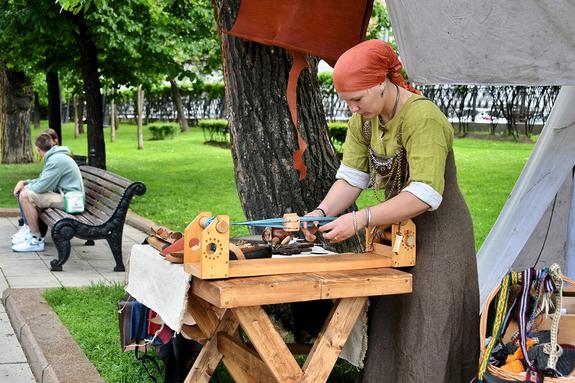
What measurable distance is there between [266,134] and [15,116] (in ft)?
47.4

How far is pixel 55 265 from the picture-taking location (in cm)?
754

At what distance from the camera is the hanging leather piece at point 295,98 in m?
4.30

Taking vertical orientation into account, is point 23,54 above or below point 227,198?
above

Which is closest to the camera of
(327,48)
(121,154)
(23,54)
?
(327,48)

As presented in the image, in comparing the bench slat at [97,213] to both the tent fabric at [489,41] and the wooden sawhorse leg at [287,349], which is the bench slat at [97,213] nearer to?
the wooden sawhorse leg at [287,349]

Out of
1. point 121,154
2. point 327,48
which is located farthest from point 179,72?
point 327,48

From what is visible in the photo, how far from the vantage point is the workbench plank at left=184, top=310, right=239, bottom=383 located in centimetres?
368

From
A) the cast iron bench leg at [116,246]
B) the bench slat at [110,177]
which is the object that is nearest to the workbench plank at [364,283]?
the bench slat at [110,177]

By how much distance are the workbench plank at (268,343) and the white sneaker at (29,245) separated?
6.14 meters

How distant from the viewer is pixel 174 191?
44.2 feet

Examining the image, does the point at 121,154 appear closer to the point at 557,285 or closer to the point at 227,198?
the point at 227,198

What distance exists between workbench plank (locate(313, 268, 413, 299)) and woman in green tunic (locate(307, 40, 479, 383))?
143 millimetres

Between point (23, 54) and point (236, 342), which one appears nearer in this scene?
point (236, 342)

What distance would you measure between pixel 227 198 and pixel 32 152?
8.41 metres
